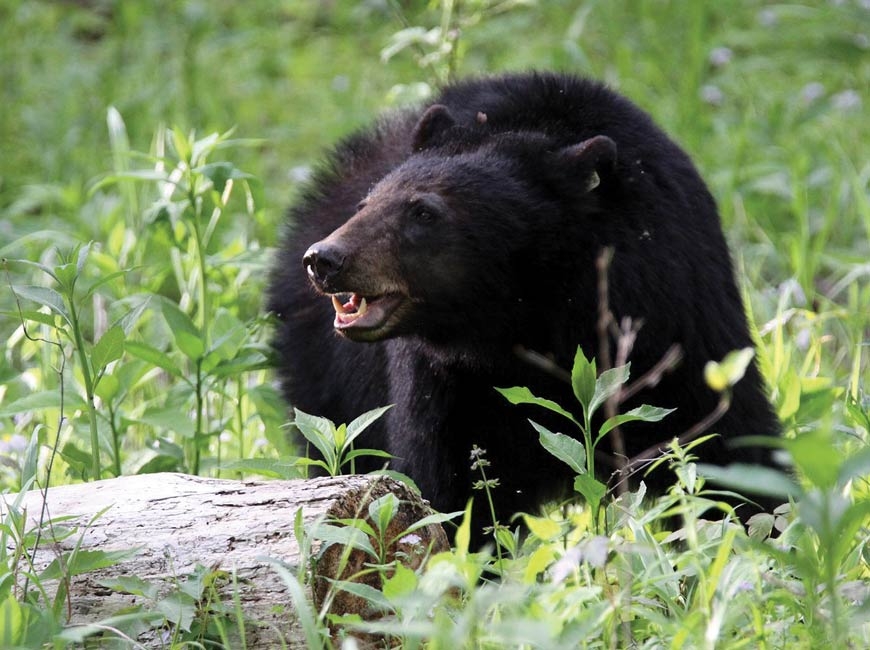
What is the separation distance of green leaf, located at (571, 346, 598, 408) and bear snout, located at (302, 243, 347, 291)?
0.93 m

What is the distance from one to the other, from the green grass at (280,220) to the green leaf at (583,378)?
0.83 ft

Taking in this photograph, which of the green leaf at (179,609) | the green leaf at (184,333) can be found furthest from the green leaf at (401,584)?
the green leaf at (184,333)

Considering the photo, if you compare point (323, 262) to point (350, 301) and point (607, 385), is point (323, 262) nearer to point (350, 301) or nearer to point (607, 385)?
point (350, 301)

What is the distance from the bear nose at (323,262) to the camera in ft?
11.2

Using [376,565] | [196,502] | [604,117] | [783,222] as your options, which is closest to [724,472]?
[376,565]

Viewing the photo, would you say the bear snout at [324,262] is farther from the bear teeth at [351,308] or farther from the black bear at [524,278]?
the bear teeth at [351,308]

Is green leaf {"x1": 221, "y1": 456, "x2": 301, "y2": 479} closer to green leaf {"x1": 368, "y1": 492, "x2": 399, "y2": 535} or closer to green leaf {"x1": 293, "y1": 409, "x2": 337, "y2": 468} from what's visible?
green leaf {"x1": 293, "y1": 409, "x2": 337, "y2": 468}

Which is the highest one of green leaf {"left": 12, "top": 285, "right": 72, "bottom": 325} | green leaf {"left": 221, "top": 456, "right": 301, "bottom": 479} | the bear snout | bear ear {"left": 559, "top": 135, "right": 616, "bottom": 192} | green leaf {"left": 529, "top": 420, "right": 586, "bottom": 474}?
bear ear {"left": 559, "top": 135, "right": 616, "bottom": 192}

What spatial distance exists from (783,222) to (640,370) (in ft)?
11.0

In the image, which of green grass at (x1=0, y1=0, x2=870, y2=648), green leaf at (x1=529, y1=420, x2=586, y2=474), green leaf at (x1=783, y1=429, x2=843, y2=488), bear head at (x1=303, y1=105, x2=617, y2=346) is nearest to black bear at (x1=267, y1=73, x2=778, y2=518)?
bear head at (x1=303, y1=105, x2=617, y2=346)

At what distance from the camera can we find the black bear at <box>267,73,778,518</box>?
3609 mm

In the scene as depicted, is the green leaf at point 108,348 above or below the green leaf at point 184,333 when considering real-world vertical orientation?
above

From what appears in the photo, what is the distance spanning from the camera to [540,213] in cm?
366

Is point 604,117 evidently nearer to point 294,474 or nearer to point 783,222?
point 294,474
